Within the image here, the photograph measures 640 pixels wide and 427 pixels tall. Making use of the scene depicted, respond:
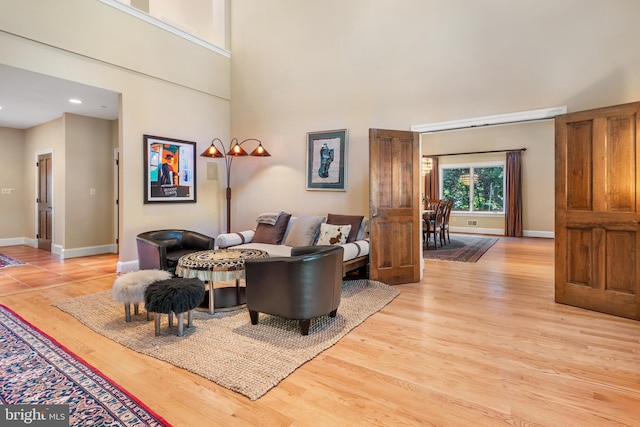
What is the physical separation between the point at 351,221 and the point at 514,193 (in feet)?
22.5

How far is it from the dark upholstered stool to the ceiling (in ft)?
11.7

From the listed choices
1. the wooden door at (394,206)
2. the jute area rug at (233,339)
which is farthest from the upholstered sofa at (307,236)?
the jute area rug at (233,339)

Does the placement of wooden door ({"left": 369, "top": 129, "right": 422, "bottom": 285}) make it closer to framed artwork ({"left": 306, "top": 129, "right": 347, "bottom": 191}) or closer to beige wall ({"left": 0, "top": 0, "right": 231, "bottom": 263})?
framed artwork ({"left": 306, "top": 129, "right": 347, "bottom": 191})

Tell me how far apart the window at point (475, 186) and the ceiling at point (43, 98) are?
928 cm

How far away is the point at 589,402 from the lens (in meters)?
1.92

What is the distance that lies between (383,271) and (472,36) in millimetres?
3280

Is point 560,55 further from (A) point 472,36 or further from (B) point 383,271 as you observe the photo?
(B) point 383,271

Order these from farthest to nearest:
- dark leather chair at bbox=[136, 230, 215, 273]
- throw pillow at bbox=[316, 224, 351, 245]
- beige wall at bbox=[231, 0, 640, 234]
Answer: throw pillow at bbox=[316, 224, 351, 245]
dark leather chair at bbox=[136, 230, 215, 273]
beige wall at bbox=[231, 0, 640, 234]

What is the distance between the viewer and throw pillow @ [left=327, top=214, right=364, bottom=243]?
4629mm

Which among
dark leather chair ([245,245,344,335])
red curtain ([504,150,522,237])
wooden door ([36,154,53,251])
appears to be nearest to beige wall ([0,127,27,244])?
wooden door ([36,154,53,251])

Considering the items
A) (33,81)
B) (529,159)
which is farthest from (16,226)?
(529,159)

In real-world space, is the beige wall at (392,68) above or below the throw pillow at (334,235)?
above

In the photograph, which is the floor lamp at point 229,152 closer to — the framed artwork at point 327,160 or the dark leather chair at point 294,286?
the framed artwork at point 327,160

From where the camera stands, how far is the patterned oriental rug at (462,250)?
6.32 metres
